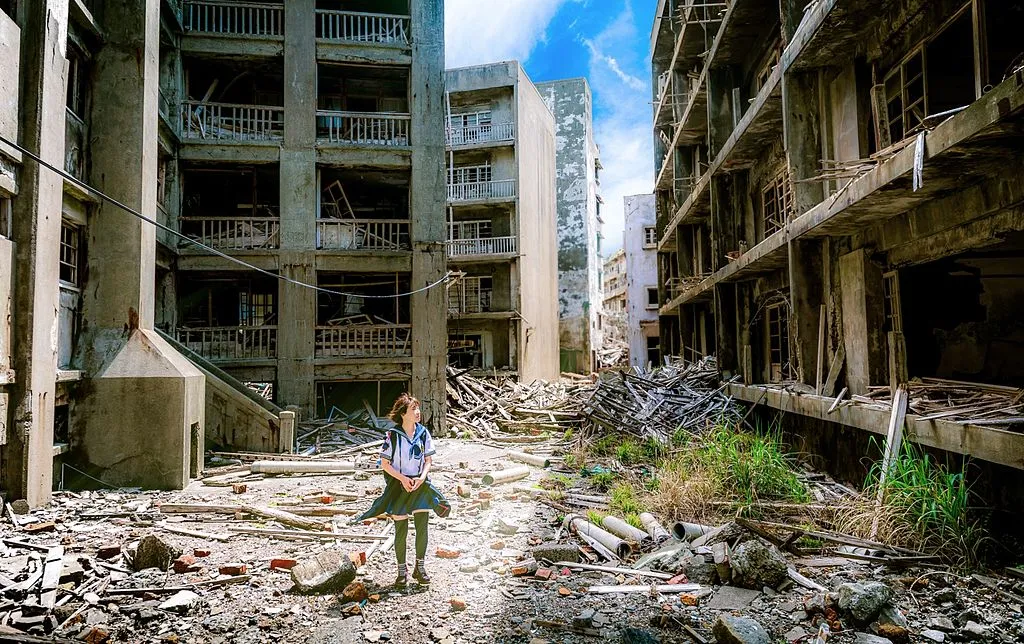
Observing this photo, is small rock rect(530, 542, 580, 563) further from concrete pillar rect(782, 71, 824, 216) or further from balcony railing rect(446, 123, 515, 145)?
balcony railing rect(446, 123, 515, 145)

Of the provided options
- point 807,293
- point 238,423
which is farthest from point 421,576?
point 238,423

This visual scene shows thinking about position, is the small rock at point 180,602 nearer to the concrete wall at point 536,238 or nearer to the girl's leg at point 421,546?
the girl's leg at point 421,546

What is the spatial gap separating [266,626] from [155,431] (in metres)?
7.03

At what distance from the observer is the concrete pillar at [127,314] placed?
1078 cm

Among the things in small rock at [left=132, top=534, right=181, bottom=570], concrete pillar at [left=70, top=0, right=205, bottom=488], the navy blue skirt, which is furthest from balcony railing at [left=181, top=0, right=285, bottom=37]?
the navy blue skirt

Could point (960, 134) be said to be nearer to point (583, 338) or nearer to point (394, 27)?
point (394, 27)

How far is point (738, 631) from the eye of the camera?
4711 mm

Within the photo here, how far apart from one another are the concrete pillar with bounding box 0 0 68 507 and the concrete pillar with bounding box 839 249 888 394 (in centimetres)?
1271

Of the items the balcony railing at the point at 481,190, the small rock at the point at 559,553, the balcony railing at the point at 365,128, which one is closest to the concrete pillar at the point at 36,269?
the small rock at the point at 559,553

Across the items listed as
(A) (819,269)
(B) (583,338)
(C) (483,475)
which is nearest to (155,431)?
(C) (483,475)

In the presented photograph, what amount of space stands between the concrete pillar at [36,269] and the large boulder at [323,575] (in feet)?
19.0

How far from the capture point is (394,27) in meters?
18.9

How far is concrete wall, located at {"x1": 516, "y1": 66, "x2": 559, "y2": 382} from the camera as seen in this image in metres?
28.8

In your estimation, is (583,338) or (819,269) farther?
(583,338)
